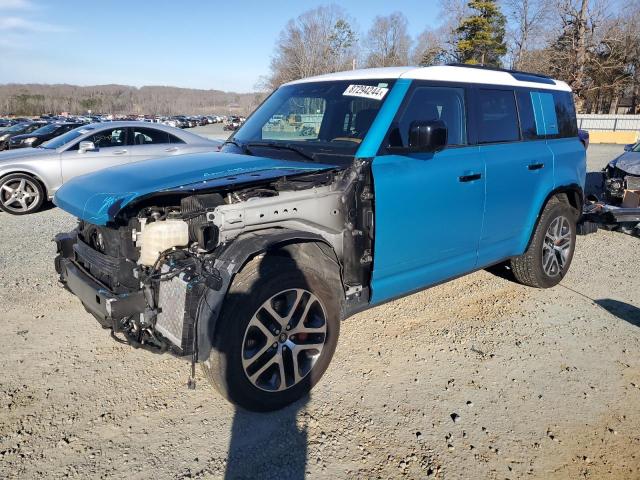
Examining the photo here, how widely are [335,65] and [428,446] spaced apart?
47399 millimetres

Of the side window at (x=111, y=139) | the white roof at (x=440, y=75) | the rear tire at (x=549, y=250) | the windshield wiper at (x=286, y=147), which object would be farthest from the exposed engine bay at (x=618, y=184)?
the side window at (x=111, y=139)

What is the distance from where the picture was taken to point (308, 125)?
410 centimetres

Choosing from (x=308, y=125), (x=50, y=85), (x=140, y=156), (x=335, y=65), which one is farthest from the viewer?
(x=50, y=85)

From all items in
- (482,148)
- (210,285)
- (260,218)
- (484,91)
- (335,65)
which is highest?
(335,65)

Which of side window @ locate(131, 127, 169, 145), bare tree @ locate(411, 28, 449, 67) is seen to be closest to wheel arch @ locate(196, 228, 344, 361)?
side window @ locate(131, 127, 169, 145)

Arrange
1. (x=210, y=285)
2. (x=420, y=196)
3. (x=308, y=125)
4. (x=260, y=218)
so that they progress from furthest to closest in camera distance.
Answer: (x=308, y=125), (x=420, y=196), (x=260, y=218), (x=210, y=285)

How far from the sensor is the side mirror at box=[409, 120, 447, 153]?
3336 mm

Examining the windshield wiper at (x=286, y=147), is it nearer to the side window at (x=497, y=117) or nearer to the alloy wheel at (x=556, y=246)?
the side window at (x=497, y=117)

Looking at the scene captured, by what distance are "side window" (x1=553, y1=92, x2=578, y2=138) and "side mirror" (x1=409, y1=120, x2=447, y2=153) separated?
235cm

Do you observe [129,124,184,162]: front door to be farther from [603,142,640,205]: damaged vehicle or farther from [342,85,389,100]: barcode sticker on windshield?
[603,142,640,205]: damaged vehicle

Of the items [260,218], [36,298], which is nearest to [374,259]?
[260,218]

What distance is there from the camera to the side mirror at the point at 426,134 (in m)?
3.34

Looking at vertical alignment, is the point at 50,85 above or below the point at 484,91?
above

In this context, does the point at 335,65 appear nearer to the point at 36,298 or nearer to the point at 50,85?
the point at 36,298
